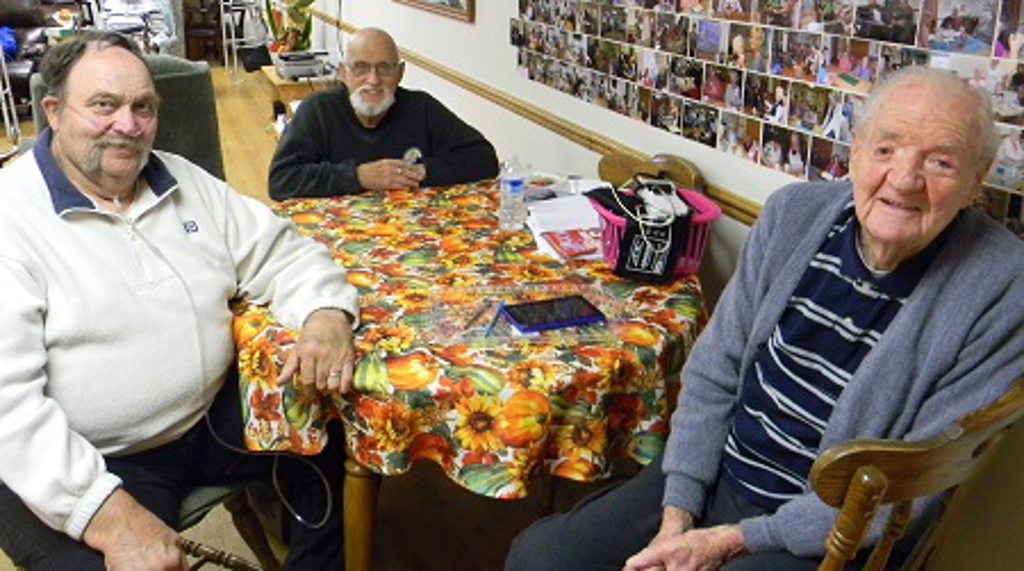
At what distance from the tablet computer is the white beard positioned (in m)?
1.12

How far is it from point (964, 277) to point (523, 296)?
725 millimetres

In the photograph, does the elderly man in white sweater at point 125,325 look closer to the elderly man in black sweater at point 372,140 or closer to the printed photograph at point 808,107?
the elderly man in black sweater at point 372,140

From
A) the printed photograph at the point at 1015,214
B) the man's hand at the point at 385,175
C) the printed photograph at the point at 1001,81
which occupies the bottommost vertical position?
the man's hand at the point at 385,175

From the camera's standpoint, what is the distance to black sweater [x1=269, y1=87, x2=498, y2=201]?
7.09 ft

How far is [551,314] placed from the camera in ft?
4.69

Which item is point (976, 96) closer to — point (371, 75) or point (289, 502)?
point (289, 502)

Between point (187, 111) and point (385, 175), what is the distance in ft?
1.99

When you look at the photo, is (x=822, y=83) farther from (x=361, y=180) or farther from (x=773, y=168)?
(x=361, y=180)

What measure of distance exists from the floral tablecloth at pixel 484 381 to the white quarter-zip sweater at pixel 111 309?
8 centimetres

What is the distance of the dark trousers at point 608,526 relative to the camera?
1.30 m

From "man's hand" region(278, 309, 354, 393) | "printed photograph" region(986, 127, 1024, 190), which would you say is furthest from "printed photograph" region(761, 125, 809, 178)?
"man's hand" region(278, 309, 354, 393)

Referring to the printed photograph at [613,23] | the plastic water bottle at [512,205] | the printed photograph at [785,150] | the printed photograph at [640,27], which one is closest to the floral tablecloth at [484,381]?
the plastic water bottle at [512,205]

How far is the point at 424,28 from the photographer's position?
4133mm

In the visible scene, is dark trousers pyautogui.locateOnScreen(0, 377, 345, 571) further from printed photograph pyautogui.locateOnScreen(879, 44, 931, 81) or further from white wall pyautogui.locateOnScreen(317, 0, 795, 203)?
printed photograph pyautogui.locateOnScreen(879, 44, 931, 81)
